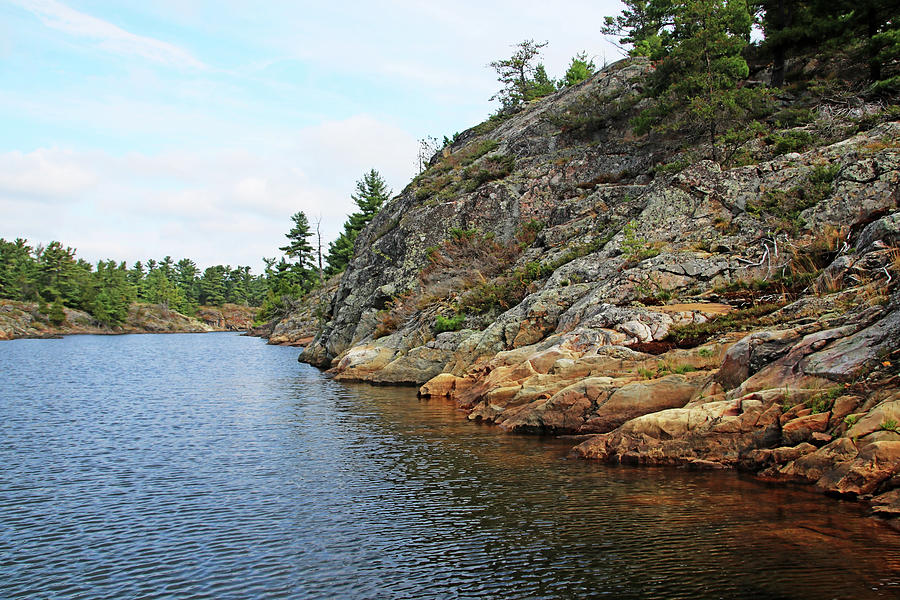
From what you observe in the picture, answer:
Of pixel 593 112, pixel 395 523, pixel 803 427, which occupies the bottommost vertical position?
pixel 395 523

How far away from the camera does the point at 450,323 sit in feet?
116

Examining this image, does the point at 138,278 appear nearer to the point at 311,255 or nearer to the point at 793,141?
the point at 311,255

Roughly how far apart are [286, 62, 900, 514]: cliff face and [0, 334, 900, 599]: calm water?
57.7 inches

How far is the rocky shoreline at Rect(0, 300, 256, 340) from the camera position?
100 metres

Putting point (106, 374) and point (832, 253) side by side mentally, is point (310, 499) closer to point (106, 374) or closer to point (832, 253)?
point (832, 253)

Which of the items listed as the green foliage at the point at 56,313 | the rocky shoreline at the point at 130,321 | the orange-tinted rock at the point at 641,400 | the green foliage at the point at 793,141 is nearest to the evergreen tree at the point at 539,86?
the green foliage at the point at 793,141

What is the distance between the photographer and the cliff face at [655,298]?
1359cm

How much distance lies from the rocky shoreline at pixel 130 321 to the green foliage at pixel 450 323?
90.1 m

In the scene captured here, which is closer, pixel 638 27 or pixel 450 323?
pixel 450 323

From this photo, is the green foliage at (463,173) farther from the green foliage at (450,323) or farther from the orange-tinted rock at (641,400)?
the orange-tinted rock at (641,400)

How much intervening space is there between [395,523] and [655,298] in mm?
15800

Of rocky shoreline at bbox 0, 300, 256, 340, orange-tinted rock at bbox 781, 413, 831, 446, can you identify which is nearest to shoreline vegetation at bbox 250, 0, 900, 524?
orange-tinted rock at bbox 781, 413, 831, 446

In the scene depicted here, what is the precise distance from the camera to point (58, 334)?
105 meters

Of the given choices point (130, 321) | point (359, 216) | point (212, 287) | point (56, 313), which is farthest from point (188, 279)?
point (359, 216)
